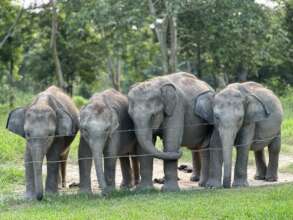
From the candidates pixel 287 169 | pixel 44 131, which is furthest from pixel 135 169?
pixel 287 169

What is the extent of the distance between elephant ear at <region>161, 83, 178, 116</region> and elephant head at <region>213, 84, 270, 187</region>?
0.63 meters

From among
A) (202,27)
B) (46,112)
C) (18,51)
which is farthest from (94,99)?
(18,51)

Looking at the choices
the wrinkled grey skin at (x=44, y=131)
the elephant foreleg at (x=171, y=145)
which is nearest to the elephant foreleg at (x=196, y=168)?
the elephant foreleg at (x=171, y=145)

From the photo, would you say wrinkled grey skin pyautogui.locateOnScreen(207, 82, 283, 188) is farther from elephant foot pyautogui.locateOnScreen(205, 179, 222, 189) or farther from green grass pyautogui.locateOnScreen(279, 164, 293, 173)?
green grass pyautogui.locateOnScreen(279, 164, 293, 173)

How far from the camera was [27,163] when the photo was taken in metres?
10.3

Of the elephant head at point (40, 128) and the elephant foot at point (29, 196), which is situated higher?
the elephant head at point (40, 128)

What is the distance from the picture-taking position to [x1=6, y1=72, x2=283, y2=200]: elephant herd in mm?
9953

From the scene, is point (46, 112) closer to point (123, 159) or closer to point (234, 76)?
point (123, 159)

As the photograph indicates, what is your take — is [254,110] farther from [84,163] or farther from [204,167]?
[84,163]

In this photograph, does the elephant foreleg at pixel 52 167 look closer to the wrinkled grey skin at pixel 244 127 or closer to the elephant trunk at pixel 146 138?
the elephant trunk at pixel 146 138

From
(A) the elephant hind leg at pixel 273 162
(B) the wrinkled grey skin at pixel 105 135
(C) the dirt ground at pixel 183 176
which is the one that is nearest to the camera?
(B) the wrinkled grey skin at pixel 105 135

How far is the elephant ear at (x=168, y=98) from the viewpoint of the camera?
35.6ft

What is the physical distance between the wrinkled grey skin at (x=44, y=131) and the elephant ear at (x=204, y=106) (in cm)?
188

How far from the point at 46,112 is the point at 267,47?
1637 cm
